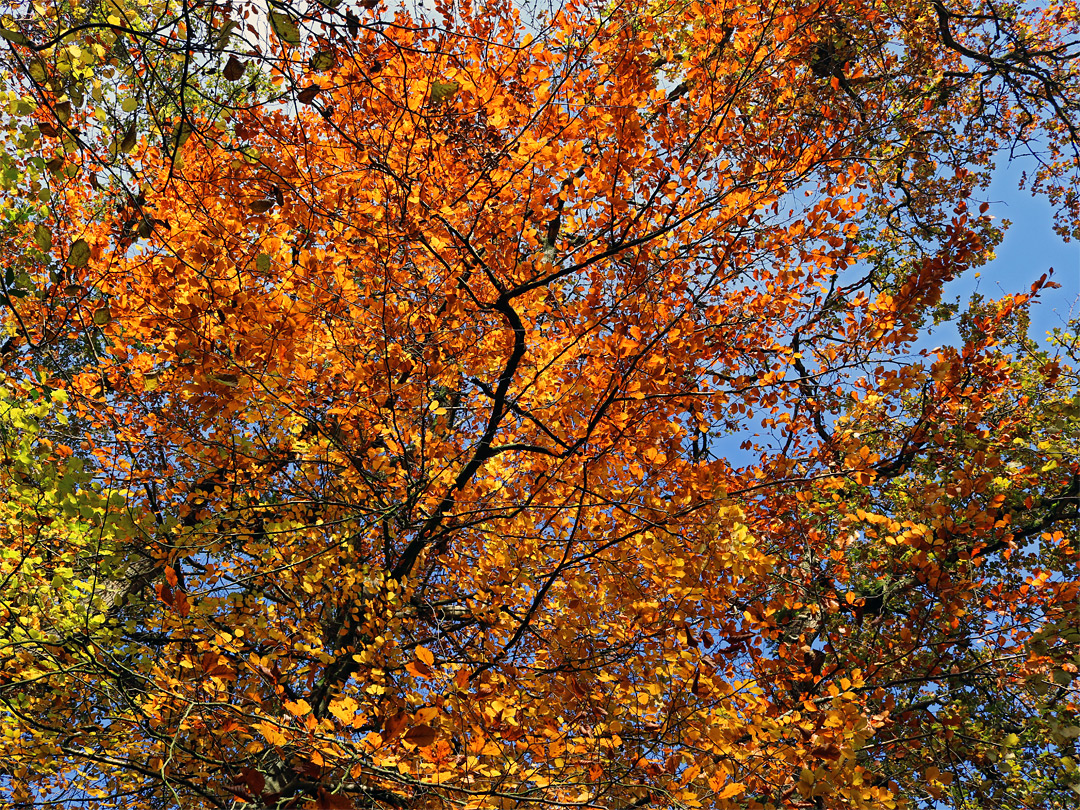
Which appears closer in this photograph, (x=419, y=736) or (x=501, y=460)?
(x=419, y=736)

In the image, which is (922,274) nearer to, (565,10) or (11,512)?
(565,10)

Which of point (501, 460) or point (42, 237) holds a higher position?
point (501, 460)

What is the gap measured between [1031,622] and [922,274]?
4895 millimetres

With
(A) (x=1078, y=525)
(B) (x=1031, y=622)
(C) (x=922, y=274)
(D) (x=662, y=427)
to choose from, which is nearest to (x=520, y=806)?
(D) (x=662, y=427)

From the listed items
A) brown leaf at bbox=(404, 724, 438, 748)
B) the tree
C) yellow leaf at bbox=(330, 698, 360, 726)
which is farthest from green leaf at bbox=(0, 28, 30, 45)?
brown leaf at bbox=(404, 724, 438, 748)

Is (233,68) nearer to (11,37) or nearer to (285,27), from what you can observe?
(285,27)

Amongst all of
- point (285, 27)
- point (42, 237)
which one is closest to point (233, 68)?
point (285, 27)

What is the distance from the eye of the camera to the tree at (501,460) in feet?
12.6

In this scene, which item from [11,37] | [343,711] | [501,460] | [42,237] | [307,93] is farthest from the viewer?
[501,460]

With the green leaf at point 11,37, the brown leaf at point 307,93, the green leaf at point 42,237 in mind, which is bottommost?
the green leaf at point 42,237

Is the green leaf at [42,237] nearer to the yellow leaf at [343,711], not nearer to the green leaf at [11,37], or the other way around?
the green leaf at [11,37]

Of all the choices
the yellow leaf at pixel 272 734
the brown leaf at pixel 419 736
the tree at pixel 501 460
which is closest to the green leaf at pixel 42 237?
the tree at pixel 501 460

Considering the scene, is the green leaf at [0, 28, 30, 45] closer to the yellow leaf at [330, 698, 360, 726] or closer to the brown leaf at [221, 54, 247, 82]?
the brown leaf at [221, 54, 247, 82]

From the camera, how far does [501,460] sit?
7.37 m
